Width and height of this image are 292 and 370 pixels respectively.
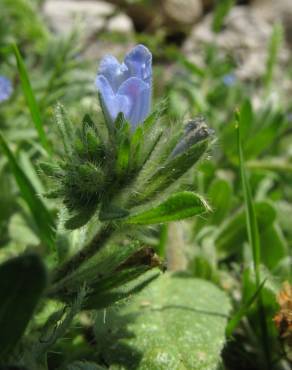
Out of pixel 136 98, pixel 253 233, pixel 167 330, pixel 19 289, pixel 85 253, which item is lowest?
pixel 167 330

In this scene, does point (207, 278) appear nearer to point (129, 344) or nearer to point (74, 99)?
point (129, 344)

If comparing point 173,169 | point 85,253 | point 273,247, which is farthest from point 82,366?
point 273,247

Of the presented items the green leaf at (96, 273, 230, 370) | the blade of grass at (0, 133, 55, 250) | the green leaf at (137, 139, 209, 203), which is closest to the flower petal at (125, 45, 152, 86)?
the green leaf at (137, 139, 209, 203)

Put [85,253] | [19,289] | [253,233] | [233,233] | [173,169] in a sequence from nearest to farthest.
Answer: [19,289] < [173,169] < [85,253] < [253,233] < [233,233]

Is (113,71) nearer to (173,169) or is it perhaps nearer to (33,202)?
(173,169)

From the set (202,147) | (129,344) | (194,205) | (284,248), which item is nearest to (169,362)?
(129,344)

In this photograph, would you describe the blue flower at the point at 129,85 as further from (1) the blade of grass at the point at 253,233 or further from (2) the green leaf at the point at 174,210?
(1) the blade of grass at the point at 253,233
